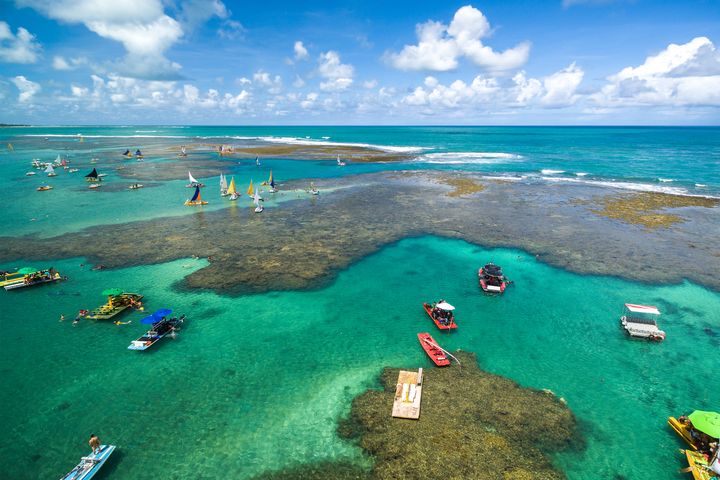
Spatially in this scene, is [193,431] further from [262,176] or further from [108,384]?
[262,176]

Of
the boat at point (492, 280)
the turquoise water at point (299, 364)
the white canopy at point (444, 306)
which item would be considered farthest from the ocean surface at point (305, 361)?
the white canopy at point (444, 306)

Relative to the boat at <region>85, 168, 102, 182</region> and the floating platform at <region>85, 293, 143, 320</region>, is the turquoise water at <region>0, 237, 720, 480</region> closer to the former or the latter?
the floating platform at <region>85, 293, 143, 320</region>

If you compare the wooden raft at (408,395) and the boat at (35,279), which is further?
the boat at (35,279)

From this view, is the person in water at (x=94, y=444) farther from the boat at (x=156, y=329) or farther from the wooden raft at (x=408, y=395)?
the wooden raft at (x=408, y=395)

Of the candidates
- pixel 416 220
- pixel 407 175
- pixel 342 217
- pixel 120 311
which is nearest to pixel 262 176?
pixel 407 175

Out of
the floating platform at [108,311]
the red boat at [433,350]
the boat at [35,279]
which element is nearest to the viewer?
the red boat at [433,350]
